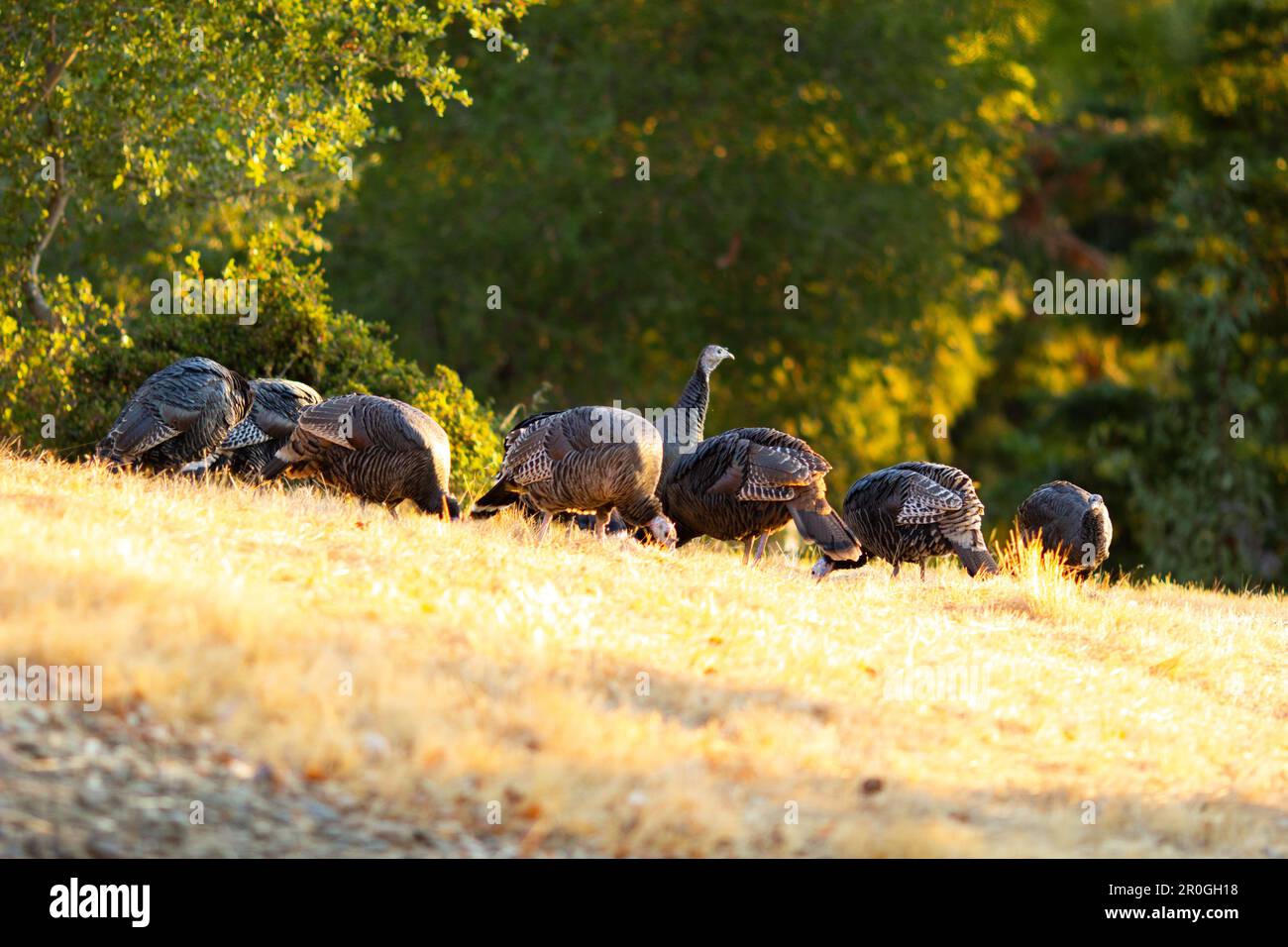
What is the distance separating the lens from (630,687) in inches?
335

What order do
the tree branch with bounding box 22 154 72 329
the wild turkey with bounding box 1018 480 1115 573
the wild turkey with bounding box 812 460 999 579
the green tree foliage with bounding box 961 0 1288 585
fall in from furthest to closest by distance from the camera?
the green tree foliage with bounding box 961 0 1288 585 → the tree branch with bounding box 22 154 72 329 → the wild turkey with bounding box 1018 480 1115 573 → the wild turkey with bounding box 812 460 999 579

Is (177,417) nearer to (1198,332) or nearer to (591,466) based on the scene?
(591,466)

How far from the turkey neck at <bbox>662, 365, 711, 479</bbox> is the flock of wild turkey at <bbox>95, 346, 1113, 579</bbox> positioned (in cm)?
2

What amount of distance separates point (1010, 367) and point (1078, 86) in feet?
23.0

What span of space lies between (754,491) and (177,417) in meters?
4.93

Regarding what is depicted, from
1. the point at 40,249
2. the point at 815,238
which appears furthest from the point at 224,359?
the point at 815,238

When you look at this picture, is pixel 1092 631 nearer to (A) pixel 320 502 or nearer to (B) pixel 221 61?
(A) pixel 320 502

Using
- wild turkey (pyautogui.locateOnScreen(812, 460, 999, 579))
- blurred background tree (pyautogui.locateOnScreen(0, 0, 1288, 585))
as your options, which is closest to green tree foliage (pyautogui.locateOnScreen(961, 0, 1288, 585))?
blurred background tree (pyautogui.locateOnScreen(0, 0, 1288, 585))

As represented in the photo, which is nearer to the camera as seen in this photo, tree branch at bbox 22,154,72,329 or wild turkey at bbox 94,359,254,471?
wild turkey at bbox 94,359,254,471

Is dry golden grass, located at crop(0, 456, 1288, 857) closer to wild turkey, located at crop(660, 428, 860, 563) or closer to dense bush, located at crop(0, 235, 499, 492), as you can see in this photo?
wild turkey, located at crop(660, 428, 860, 563)

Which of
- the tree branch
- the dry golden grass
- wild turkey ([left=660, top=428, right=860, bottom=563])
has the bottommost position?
the dry golden grass

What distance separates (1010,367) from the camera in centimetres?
4025

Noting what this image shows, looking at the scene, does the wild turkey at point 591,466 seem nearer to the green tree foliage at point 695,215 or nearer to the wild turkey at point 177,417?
the wild turkey at point 177,417

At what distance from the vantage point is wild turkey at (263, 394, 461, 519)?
13.3 metres
